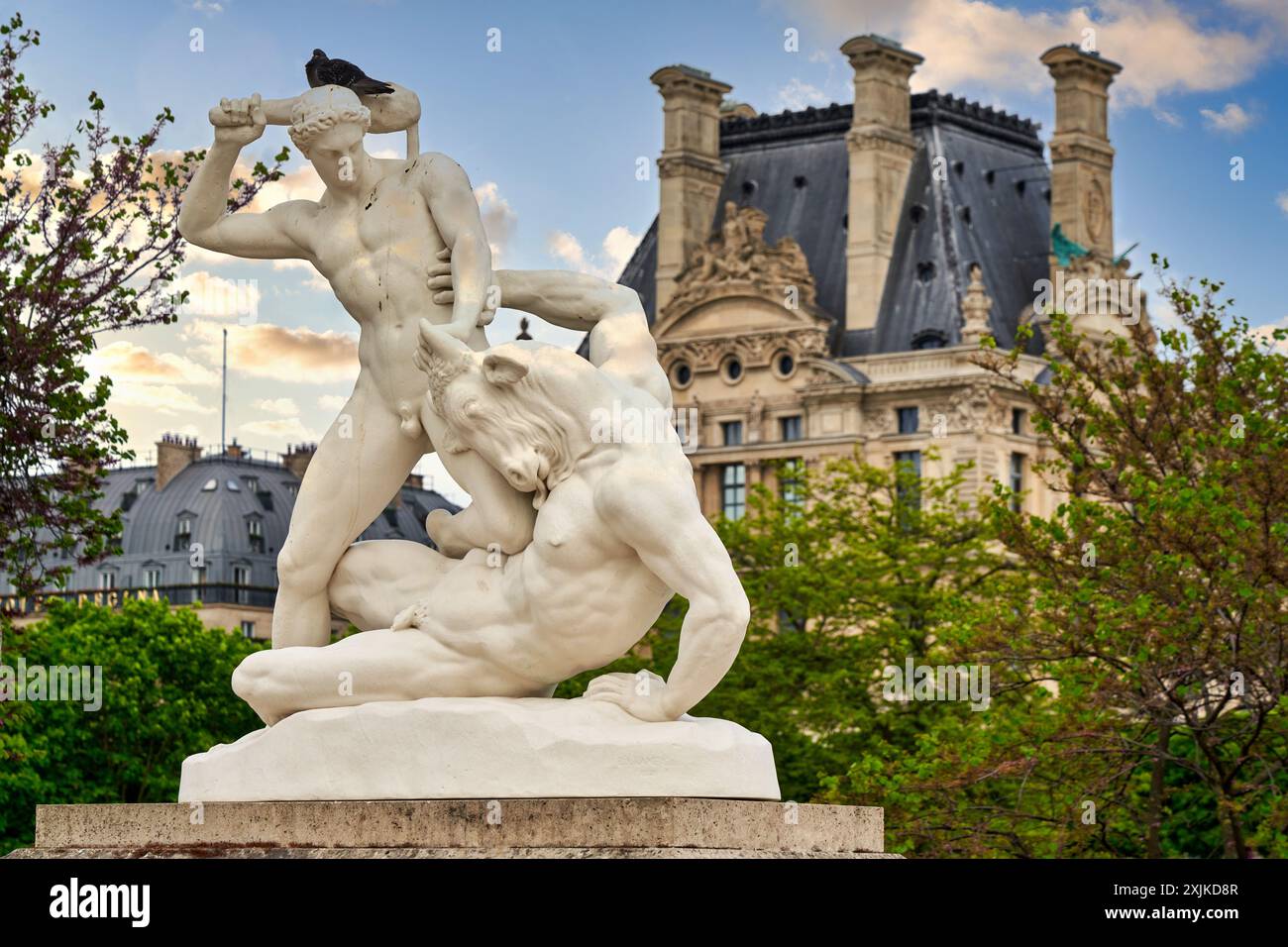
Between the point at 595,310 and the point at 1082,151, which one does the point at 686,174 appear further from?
the point at 595,310

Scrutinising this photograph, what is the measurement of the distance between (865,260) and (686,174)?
7003 millimetres

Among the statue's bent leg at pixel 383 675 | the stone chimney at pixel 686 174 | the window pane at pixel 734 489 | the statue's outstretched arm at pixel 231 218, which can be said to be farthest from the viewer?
the stone chimney at pixel 686 174

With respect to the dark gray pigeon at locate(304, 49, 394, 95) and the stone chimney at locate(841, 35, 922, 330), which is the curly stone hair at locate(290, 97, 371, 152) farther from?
the stone chimney at locate(841, 35, 922, 330)

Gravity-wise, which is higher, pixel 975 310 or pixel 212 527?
pixel 975 310

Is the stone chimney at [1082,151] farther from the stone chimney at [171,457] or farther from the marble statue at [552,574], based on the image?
the marble statue at [552,574]

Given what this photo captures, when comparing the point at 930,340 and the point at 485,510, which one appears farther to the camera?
the point at 930,340

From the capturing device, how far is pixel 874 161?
289 feet

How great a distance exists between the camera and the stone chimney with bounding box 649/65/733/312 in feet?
300

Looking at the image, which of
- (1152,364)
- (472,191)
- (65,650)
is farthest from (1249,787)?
(65,650)

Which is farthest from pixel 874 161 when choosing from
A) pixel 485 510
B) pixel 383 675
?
pixel 383 675

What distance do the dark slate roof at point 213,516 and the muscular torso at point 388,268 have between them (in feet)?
254

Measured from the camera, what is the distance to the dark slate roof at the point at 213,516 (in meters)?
93.9

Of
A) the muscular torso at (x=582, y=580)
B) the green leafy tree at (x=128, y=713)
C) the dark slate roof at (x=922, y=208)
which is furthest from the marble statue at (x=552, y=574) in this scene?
the dark slate roof at (x=922, y=208)
